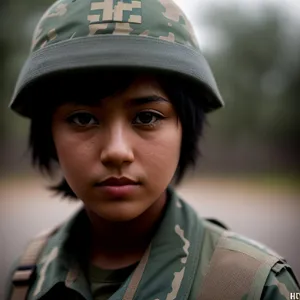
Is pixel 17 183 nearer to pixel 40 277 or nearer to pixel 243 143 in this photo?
pixel 243 143

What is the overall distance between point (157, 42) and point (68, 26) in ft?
0.89

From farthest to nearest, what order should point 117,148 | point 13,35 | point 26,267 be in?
point 13,35 < point 26,267 < point 117,148

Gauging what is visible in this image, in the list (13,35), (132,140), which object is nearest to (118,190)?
(132,140)

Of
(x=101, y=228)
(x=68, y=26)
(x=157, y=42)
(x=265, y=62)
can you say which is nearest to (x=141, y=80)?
(x=157, y=42)

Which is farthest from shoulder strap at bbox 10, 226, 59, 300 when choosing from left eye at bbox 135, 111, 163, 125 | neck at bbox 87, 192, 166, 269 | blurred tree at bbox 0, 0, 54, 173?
blurred tree at bbox 0, 0, 54, 173

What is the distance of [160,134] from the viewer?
1.26 meters

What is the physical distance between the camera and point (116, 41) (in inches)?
48.4

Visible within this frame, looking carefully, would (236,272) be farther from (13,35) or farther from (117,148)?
(13,35)

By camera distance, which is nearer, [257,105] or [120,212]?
[120,212]

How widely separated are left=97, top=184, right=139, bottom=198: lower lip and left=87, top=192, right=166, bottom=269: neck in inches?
9.0

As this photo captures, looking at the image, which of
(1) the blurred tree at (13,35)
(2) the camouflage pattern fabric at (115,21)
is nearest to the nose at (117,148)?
(2) the camouflage pattern fabric at (115,21)

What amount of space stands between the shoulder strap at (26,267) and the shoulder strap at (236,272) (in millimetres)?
633

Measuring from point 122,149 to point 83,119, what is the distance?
0.61 feet

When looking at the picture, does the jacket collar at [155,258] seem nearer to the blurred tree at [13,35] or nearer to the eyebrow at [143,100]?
the eyebrow at [143,100]
